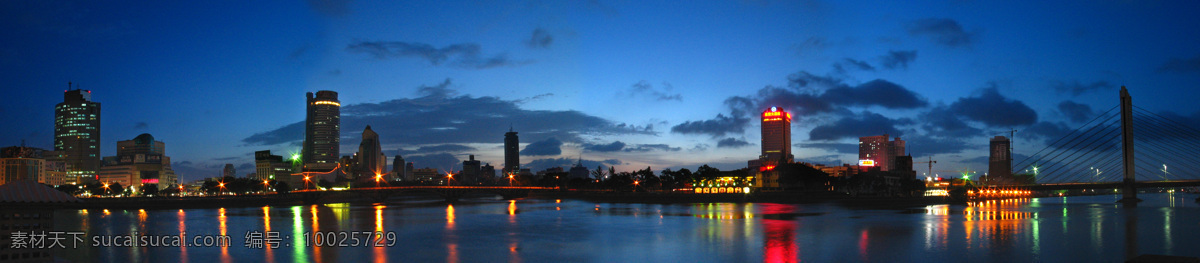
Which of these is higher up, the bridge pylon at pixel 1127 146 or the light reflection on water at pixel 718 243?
the bridge pylon at pixel 1127 146

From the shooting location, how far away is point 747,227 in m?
58.7

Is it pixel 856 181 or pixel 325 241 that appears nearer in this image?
pixel 325 241

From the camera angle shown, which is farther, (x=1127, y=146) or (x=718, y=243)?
(x=1127, y=146)

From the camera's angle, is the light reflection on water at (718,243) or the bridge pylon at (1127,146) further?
the bridge pylon at (1127,146)

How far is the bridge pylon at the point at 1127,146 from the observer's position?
376 feet

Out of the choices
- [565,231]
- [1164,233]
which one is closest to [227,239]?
[565,231]

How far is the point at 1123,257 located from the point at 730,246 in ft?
65.6

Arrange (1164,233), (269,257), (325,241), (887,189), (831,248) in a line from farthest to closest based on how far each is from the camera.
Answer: (887,189), (1164,233), (325,241), (831,248), (269,257)

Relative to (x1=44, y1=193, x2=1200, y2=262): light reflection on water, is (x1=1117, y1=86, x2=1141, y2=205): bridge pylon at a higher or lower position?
higher

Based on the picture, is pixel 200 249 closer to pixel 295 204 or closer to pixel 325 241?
pixel 325 241

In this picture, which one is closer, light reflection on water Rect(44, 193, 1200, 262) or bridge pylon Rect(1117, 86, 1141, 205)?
light reflection on water Rect(44, 193, 1200, 262)

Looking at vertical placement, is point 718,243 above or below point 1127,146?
below

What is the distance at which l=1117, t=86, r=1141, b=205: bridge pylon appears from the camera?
376ft

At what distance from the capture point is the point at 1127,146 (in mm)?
115125
